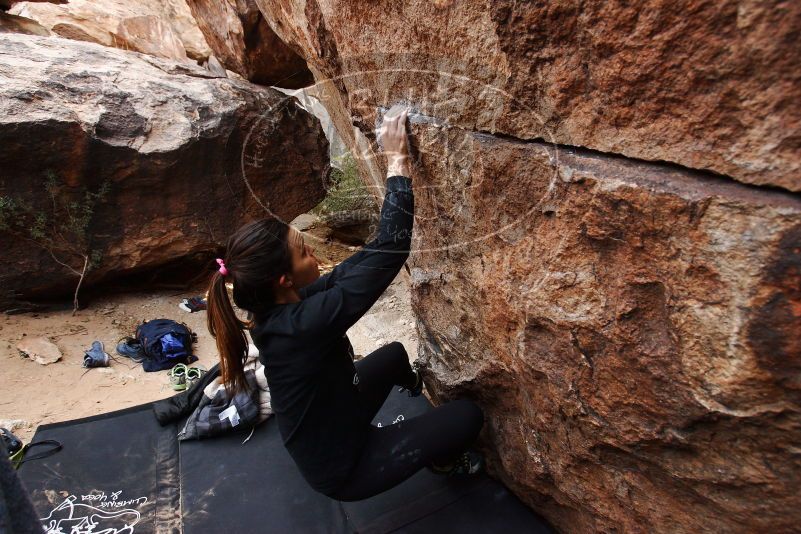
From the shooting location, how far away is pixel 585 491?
1764mm

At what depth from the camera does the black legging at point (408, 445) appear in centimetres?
197

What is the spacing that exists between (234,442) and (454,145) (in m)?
1.88

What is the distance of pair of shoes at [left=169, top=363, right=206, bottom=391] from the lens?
11.2ft

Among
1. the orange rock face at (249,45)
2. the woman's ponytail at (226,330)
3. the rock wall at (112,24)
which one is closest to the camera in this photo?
the woman's ponytail at (226,330)

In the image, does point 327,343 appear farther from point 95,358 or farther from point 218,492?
point 95,358

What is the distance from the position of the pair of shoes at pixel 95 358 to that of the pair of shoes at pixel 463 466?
2450 millimetres

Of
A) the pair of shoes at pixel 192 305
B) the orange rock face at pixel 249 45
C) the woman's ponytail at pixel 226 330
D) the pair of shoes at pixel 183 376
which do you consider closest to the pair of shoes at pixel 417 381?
the woman's ponytail at pixel 226 330

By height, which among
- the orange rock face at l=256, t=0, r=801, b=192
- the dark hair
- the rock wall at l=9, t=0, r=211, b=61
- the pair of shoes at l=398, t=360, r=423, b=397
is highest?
the rock wall at l=9, t=0, r=211, b=61

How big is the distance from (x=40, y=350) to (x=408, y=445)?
2874 millimetres

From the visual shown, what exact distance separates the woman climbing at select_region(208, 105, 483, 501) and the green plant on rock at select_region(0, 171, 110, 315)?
2495mm

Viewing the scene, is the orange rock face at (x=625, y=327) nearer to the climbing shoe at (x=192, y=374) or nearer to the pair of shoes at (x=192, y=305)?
the climbing shoe at (x=192, y=374)

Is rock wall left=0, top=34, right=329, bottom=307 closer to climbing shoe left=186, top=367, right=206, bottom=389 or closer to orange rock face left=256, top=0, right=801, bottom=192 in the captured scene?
climbing shoe left=186, top=367, right=206, bottom=389

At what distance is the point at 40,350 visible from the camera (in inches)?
142

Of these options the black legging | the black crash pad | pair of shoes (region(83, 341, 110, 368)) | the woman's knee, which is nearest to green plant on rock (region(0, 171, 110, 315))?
pair of shoes (region(83, 341, 110, 368))
